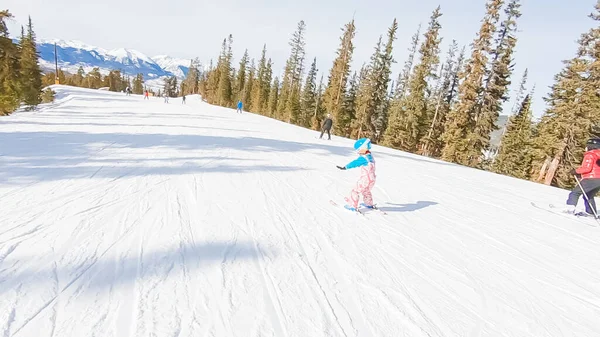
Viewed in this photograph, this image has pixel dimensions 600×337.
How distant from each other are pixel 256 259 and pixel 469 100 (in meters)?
27.4

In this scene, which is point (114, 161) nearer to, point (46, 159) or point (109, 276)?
point (46, 159)

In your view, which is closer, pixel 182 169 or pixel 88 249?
pixel 88 249

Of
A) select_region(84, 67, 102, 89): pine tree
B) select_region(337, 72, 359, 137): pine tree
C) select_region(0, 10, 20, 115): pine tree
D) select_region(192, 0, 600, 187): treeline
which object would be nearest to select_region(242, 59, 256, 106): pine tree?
select_region(192, 0, 600, 187): treeline

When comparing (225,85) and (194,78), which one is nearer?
(225,85)

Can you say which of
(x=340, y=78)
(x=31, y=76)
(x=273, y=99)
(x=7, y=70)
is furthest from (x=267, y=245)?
(x=273, y=99)

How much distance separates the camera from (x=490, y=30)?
2450cm

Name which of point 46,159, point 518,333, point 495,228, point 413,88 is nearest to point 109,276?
point 518,333

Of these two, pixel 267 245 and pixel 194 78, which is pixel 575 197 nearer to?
pixel 267 245

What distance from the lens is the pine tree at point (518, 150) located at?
97.0 ft

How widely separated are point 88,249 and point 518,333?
15.7ft

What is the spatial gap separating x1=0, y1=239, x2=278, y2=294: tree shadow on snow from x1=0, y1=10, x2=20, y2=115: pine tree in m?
21.1

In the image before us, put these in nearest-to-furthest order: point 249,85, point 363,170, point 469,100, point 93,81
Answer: point 363,170
point 469,100
point 249,85
point 93,81

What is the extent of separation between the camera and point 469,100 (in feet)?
82.7

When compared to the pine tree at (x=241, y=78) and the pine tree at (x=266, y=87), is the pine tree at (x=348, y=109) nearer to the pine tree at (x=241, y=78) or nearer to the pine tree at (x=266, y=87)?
the pine tree at (x=266, y=87)
